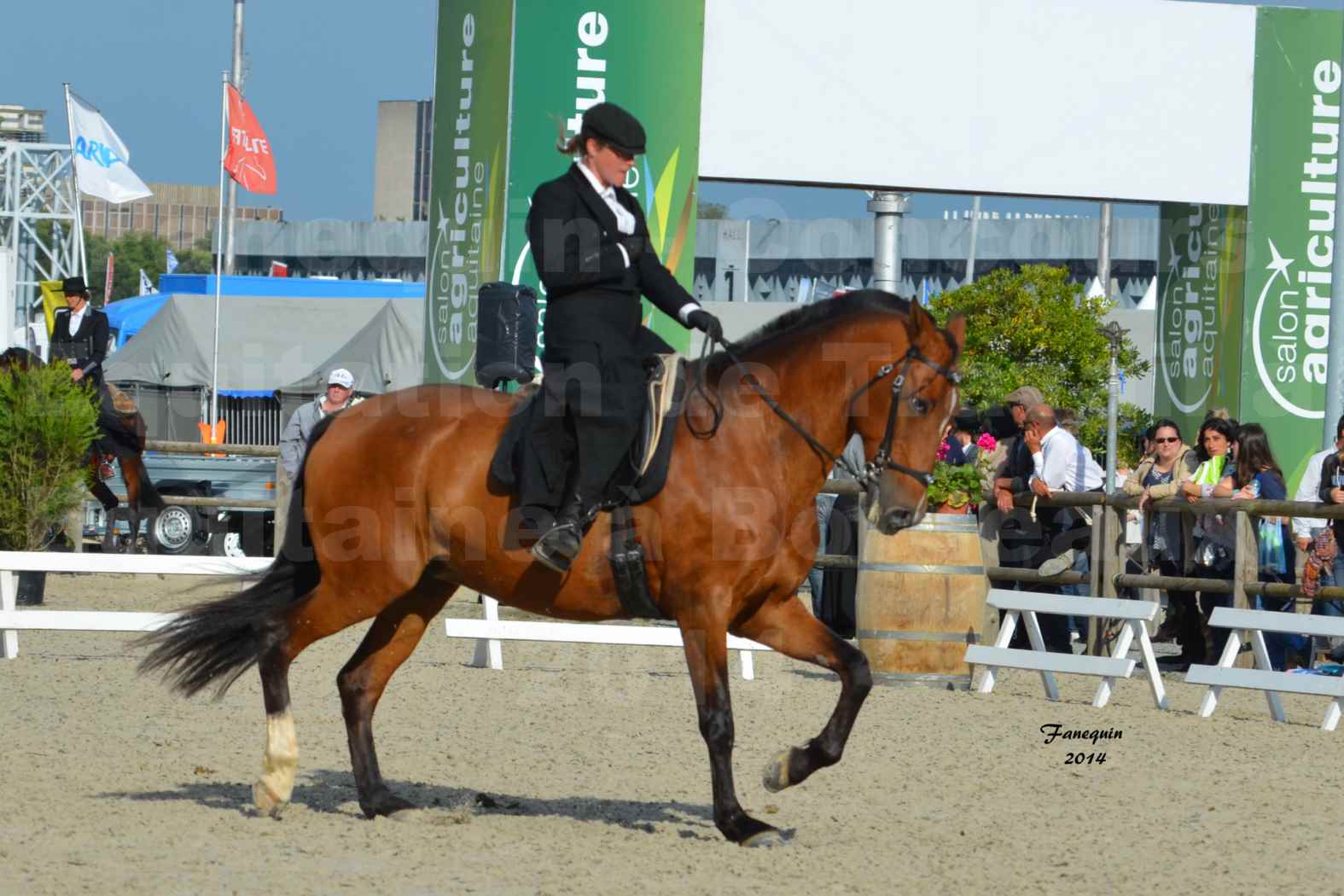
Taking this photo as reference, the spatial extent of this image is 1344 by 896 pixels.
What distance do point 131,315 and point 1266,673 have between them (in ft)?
101

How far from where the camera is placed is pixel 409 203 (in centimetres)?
9400

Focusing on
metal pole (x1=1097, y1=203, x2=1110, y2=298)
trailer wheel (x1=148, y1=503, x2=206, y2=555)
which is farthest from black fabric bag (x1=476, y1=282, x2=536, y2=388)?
metal pole (x1=1097, y1=203, x2=1110, y2=298)

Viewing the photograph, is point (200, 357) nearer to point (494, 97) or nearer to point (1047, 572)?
point (494, 97)

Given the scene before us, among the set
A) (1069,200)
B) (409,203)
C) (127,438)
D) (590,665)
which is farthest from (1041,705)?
(409,203)

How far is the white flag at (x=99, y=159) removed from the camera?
33906 millimetres

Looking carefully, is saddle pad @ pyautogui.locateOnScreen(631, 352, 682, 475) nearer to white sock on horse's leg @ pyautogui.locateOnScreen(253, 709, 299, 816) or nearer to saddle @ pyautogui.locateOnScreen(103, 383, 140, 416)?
white sock on horse's leg @ pyautogui.locateOnScreen(253, 709, 299, 816)

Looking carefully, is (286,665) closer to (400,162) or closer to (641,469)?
(641,469)

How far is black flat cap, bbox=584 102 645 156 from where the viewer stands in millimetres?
6559

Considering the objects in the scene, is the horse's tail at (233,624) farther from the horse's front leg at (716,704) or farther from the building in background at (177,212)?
the building in background at (177,212)

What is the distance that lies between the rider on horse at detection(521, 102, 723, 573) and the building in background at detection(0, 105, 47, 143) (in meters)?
69.1

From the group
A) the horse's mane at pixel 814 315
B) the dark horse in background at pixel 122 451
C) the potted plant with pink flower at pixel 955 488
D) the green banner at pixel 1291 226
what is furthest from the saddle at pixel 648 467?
the green banner at pixel 1291 226

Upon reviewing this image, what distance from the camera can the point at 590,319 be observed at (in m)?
6.61

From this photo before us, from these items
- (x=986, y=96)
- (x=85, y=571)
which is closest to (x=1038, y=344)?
(x=986, y=96)

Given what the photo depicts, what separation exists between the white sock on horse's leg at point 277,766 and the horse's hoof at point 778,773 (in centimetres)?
181
